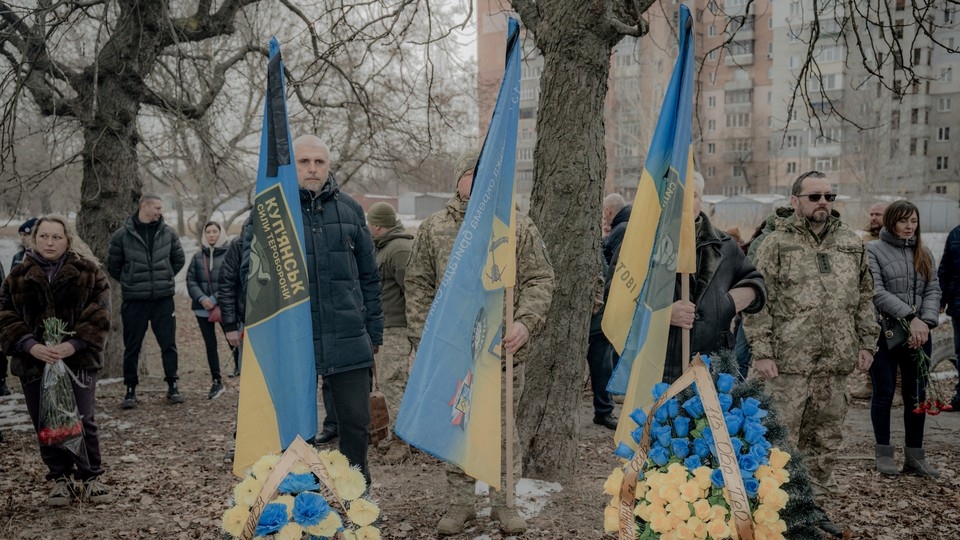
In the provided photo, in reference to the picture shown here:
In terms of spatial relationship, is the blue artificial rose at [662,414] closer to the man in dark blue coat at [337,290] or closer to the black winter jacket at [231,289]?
the man in dark blue coat at [337,290]

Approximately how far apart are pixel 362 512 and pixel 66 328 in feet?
10.6

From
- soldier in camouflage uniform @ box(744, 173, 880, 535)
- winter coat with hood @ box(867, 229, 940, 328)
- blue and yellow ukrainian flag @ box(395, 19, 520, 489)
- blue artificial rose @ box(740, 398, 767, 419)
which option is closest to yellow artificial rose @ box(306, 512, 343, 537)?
blue and yellow ukrainian flag @ box(395, 19, 520, 489)

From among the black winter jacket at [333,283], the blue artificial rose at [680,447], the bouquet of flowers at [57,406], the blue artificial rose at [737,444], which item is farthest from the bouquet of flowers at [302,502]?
the bouquet of flowers at [57,406]

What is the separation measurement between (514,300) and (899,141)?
157 feet

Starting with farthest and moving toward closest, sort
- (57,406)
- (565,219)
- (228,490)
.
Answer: (228,490)
(57,406)
(565,219)

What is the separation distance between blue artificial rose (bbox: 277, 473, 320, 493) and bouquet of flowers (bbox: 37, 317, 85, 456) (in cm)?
276

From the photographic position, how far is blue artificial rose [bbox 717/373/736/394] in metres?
3.69

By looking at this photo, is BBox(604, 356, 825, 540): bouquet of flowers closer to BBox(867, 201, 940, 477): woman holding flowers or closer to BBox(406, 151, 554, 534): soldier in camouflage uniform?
BBox(406, 151, 554, 534): soldier in camouflage uniform

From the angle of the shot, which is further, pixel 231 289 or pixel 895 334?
pixel 231 289

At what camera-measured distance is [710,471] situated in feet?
11.2

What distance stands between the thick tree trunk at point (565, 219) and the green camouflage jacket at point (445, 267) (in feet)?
1.94

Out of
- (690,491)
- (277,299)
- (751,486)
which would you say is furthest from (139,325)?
(751,486)

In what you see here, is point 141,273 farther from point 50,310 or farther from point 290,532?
point 290,532

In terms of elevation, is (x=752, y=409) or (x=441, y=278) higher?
(x=441, y=278)
